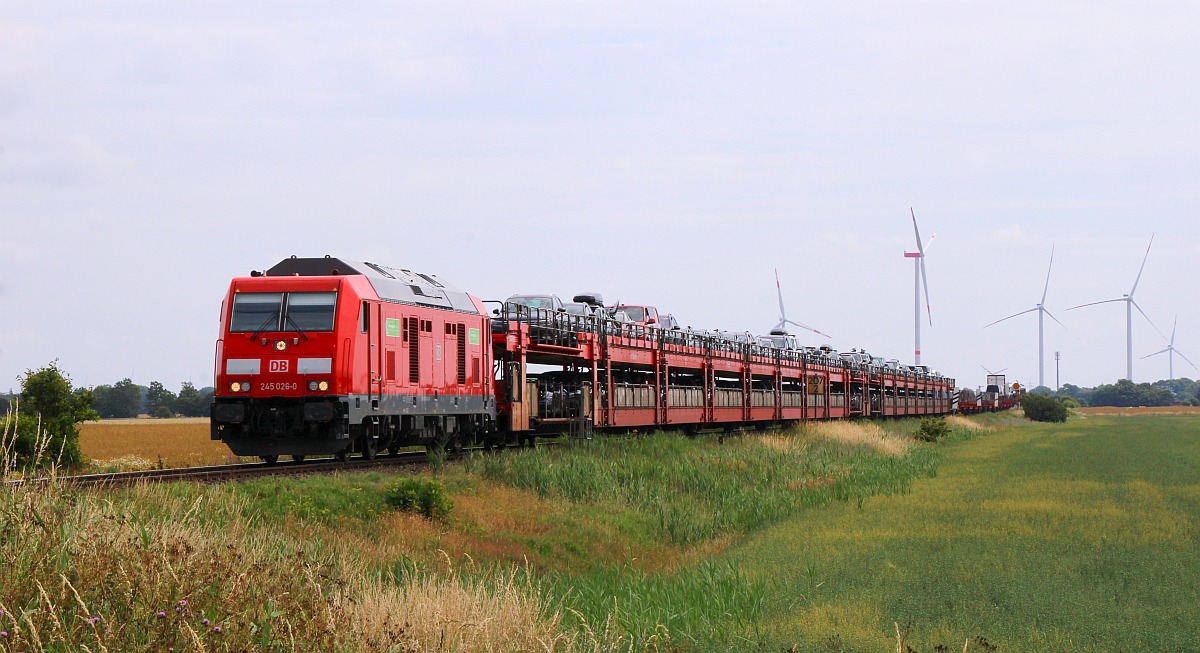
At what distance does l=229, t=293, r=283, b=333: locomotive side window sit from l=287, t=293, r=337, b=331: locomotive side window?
0.30 meters

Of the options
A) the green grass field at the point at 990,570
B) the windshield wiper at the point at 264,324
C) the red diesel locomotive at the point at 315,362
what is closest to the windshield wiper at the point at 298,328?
the red diesel locomotive at the point at 315,362

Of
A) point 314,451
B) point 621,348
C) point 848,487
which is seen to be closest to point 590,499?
point 314,451

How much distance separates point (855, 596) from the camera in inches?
643

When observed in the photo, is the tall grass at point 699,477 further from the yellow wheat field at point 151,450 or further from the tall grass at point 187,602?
the tall grass at point 187,602

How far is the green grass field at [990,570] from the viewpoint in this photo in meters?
13.9

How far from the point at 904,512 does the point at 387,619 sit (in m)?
18.4

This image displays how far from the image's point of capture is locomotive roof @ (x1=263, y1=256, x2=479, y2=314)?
1041 inches

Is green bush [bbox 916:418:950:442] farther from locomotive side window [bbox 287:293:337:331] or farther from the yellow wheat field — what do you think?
locomotive side window [bbox 287:293:337:331]

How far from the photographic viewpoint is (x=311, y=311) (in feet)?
82.6

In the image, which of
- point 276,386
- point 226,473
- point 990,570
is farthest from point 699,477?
point 990,570

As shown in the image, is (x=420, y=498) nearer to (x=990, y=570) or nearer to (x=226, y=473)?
(x=226, y=473)

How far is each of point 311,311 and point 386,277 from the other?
111 inches

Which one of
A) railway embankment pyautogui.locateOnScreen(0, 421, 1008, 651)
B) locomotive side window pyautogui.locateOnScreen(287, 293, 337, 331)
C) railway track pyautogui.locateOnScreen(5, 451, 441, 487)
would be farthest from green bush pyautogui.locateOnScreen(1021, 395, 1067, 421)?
locomotive side window pyautogui.locateOnScreen(287, 293, 337, 331)

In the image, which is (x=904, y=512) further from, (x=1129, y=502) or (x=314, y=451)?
(x=314, y=451)
